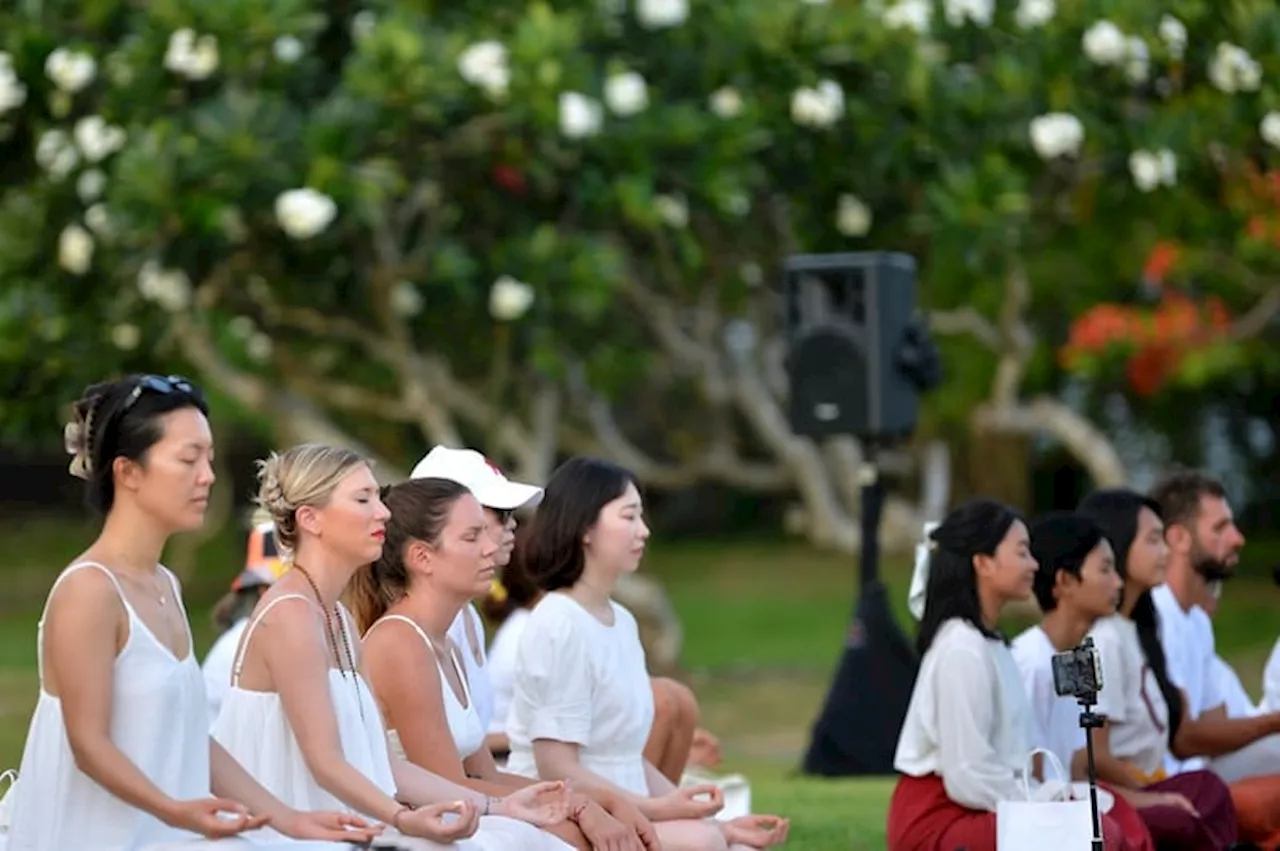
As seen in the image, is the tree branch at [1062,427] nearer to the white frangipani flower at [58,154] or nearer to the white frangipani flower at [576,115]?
the white frangipani flower at [576,115]

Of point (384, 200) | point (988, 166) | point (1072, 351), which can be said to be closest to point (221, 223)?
point (384, 200)

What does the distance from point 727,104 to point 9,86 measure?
340 centimetres

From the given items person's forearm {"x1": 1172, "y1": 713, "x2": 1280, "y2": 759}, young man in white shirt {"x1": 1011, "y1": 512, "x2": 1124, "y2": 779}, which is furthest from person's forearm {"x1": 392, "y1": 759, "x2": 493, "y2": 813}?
person's forearm {"x1": 1172, "y1": 713, "x2": 1280, "y2": 759}

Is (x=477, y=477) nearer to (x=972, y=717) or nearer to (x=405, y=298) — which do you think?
(x=972, y=717)

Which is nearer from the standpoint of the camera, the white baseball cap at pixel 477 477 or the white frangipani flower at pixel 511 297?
the white baseball cap at pixel 477 477

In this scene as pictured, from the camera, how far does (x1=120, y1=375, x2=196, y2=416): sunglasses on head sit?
4.44 m

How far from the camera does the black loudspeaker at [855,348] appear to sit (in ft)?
35.7

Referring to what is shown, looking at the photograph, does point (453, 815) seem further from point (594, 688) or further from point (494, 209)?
point (494, 209)

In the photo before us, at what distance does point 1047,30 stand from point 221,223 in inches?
164

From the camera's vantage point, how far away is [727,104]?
1238 cm

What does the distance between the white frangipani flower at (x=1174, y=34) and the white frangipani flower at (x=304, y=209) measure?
4.18m

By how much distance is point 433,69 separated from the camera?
11.4 meters

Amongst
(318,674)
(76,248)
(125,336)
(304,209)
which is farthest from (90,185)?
(318,674)

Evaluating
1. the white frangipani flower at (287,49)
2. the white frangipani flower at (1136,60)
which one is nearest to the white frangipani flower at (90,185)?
the white frangipani flower at (287,49)
